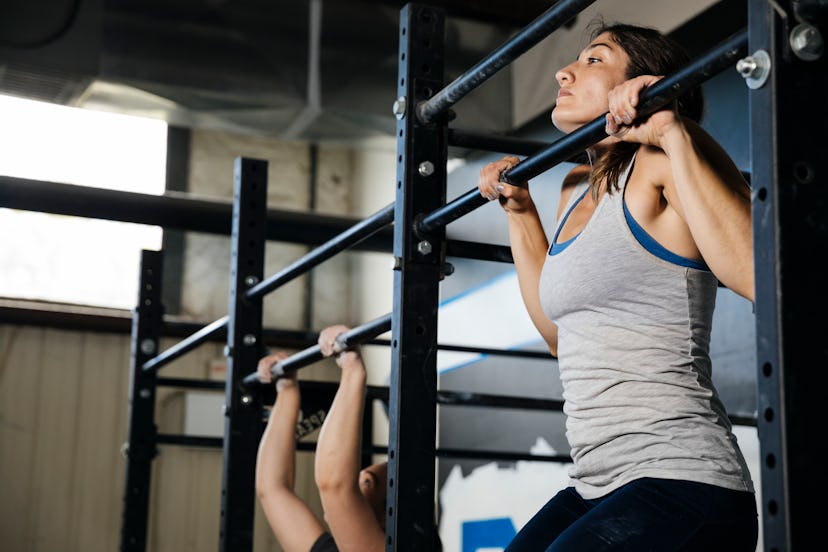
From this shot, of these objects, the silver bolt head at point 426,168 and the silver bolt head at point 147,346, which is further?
the silver bolt head at point 147,346

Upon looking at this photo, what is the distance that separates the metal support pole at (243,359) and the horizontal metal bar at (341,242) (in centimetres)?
15

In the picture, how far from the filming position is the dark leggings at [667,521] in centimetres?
119

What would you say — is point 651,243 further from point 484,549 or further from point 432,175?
point 484,549

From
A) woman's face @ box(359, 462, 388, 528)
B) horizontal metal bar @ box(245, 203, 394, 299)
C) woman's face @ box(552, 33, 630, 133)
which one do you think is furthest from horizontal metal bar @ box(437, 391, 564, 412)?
woman's face @ box(552, 33, 630, 133)

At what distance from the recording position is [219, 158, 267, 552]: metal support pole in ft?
8.76

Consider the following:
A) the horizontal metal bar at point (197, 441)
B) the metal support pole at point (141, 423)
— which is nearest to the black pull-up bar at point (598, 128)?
the horizontal metal bar at point (197, 441)

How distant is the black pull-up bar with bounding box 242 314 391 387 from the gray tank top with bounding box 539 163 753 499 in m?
0.51

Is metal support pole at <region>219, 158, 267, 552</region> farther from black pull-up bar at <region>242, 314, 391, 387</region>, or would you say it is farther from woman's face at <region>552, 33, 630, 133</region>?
woman's face at <region>552, 33, 630, 133</region>

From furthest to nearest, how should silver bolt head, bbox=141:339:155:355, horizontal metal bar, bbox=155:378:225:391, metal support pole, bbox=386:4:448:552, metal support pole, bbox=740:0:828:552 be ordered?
1. silver bolt head, bbox=141:339:155:355
2. horizontal metal bar, bbox=155:378:225:391
3. metal support pole, bbox=386:4:448:552
4. metal support pole, bbox=740:0:828:552

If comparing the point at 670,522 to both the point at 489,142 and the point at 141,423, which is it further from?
the point at 141,423

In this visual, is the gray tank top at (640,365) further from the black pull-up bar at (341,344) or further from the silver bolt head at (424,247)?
the black pull-up bar at (341,344)

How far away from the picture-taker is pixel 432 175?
5.65 ft

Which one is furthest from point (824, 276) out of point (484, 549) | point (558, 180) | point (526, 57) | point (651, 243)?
point (484, 549)

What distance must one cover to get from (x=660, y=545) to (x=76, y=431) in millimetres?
5219
